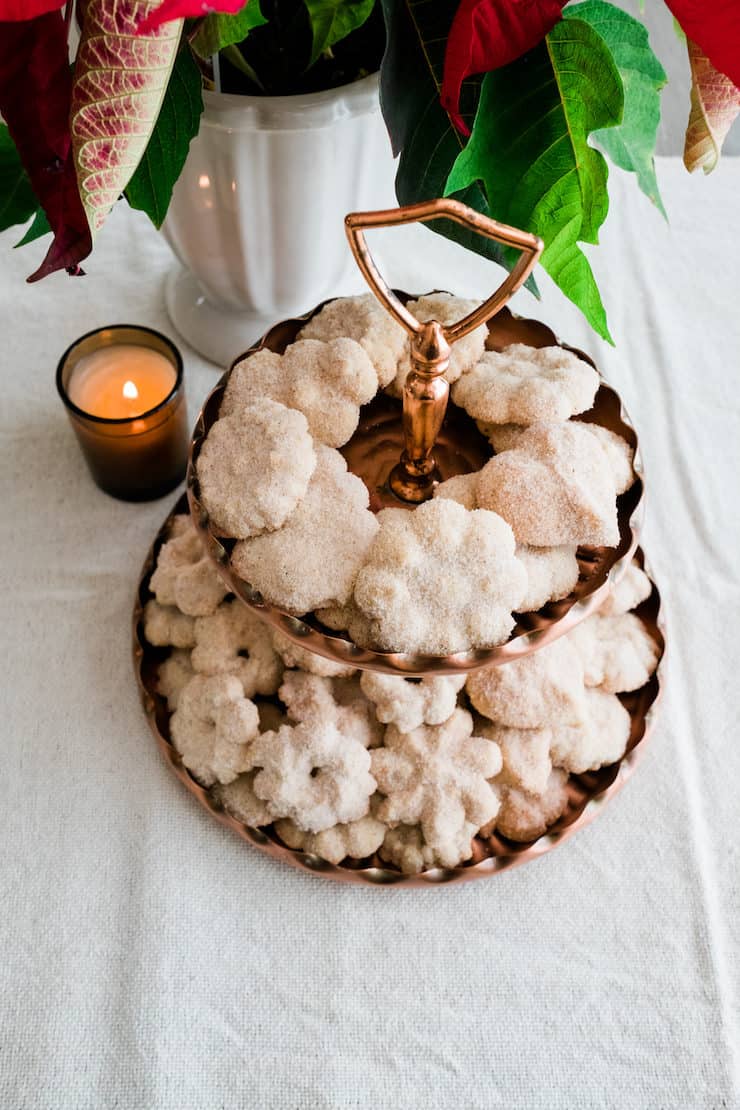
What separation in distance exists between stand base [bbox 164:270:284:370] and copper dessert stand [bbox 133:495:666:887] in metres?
0.18

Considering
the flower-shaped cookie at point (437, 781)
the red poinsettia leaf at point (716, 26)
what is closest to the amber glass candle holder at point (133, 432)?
the flower-shaped cookie at point (437, 781)

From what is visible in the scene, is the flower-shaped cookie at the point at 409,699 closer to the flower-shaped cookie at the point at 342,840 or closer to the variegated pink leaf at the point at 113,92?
the flower-shaped cookie at the point at 342,840

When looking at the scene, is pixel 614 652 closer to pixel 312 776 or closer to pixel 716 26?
pixel 312 776

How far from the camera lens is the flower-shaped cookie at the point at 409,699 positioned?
420 mm

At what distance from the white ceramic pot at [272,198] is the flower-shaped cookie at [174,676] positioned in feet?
0.68

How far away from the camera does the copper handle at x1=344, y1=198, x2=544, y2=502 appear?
0.28 meters

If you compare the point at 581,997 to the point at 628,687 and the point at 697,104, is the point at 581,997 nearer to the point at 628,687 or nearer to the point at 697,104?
the point at 628,687

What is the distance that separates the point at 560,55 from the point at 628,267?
389 millimetres

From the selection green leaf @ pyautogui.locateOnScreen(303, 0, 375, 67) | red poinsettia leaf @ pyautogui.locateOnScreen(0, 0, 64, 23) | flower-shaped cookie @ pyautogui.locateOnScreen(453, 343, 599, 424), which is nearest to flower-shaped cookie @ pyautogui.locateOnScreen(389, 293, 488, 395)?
flower-shaped cookie @ pyautogui.locateOnScreen(453, 343, 599, 424)

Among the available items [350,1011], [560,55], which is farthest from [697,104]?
[350,1011]

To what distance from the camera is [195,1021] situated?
0.41m

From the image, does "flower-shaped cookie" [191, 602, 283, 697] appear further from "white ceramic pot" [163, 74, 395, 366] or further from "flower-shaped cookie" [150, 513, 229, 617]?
"white ceramic pot" [163, 74, 395, 366]

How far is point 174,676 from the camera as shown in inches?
18.6

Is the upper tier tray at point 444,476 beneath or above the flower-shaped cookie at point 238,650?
above
